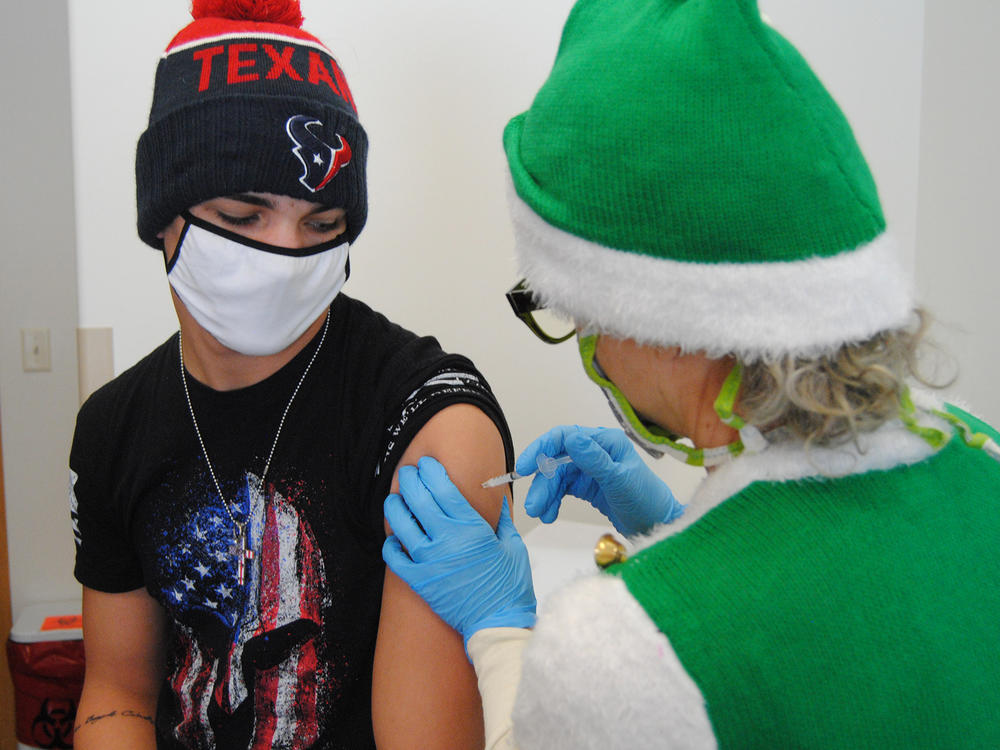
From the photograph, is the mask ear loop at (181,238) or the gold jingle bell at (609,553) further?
the mask ear loop at (181,238)

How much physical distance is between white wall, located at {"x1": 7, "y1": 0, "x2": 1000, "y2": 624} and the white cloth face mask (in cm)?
120

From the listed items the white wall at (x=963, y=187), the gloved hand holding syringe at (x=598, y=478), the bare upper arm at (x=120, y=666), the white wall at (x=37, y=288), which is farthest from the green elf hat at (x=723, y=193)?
the white wall at (x=37, y=288)

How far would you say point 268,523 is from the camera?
46.1 inches

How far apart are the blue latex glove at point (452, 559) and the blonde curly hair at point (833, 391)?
0.45m

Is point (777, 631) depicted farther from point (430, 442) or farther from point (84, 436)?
point (84, 436)

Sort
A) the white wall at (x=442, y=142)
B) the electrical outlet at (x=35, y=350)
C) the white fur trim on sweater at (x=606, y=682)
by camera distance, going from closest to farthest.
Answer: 1. the white fur trim on sweater at (x=606, y=682)
2. the white wall at (x=442, y=142)
3. the electrical outlet at (x=35, y=350)

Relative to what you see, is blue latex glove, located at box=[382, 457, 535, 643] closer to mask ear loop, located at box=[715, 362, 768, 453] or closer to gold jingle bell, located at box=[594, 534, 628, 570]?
gold jingle bell, located at box=[594, 534, 628, 570]

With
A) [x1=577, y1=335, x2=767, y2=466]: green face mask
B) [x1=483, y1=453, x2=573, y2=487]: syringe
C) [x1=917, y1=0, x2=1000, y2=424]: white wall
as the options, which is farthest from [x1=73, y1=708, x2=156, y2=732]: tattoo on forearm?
[x1=917, y1=0, x2=1000, y2=424]: white wall

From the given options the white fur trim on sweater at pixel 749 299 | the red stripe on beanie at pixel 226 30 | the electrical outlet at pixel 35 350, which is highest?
the red stripe on beanie at pixel 226 30

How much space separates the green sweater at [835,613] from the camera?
602mm

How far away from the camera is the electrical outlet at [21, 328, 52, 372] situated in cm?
235

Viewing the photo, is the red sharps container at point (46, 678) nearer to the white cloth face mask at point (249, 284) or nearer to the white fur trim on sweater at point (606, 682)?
the white cloth face mask at point (249, 284)

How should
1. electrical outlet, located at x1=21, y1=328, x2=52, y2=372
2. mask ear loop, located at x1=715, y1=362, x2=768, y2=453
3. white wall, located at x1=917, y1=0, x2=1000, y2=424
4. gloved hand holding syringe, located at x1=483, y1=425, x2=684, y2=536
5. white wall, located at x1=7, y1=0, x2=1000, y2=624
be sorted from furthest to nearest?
electrical outlet, located at x1=21, y1=328, x2=52, y2=372 < white wall, located at x1=7, y1=0, x2=1000, y2=624 < white wall, located at x1=917, y1=0, x2=1000, y2=424 < gloved hand holding syringe, located at x1=483, y1=425, x2=684, y2=536 < mask ear loop, located at x1=715, y1=362, x2=768, y2=453

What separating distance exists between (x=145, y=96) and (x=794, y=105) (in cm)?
208
